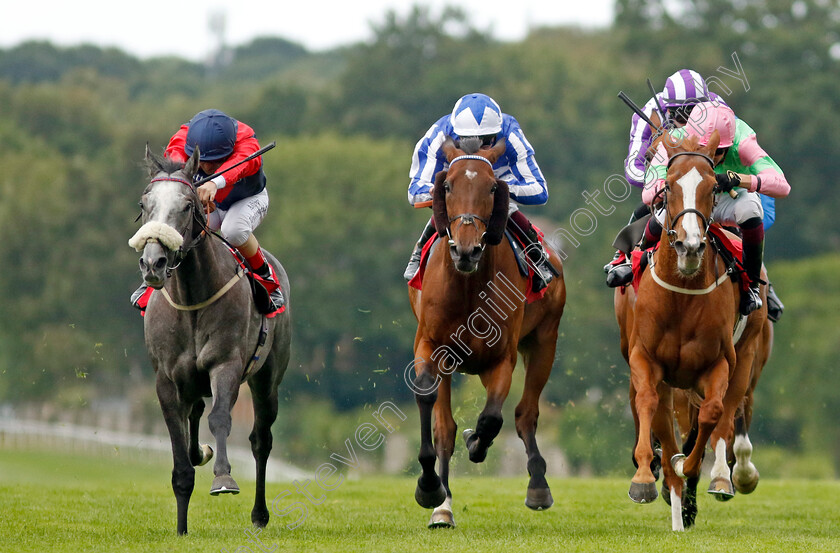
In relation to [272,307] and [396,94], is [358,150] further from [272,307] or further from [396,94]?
[272,307]

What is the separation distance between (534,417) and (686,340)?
1.77 m

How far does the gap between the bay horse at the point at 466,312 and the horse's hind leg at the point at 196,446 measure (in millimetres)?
1757

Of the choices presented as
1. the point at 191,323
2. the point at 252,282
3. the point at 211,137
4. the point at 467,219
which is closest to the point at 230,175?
the point at 211,137

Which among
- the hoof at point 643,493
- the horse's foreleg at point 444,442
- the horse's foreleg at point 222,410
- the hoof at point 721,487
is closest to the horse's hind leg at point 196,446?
the horse's foreleg at point 222,410

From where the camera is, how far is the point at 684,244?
877 cm

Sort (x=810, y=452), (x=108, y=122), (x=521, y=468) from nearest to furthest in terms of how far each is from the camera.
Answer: (x=521, y=468) < (x=810, y=452) < (x=108, y=122)

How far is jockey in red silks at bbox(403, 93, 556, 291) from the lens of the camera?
33.6 feet

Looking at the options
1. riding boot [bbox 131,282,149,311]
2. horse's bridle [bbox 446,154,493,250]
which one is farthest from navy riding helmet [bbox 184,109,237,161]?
horse's bridle [bbox 446,154,493,250]

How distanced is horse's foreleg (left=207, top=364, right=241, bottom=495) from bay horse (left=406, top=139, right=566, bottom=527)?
4.08ft

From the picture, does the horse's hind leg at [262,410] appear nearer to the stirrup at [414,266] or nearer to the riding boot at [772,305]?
the stirrup at [414,266]

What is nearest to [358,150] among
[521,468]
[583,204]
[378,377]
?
Answer: [583,204]

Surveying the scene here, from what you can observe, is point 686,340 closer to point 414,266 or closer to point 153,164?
point 414,266

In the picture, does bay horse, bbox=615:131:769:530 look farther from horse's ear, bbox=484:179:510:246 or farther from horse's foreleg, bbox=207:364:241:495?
horse's foreleg, bbox=207:364:241:495

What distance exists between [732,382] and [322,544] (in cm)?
308
